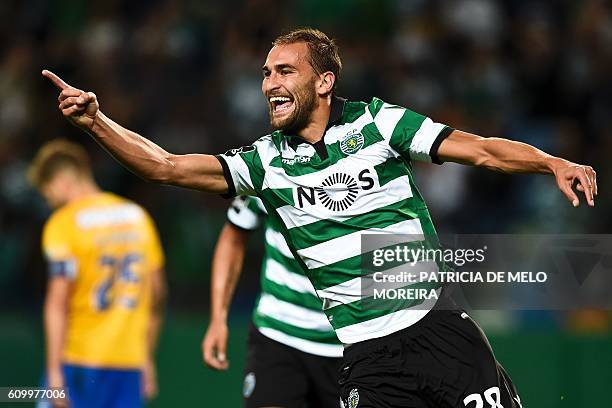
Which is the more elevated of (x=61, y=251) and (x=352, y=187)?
(x=61, y=251)

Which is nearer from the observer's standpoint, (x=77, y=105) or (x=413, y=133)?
(x=77, y=105)

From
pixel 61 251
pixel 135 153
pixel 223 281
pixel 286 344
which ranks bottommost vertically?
pixel 286 344

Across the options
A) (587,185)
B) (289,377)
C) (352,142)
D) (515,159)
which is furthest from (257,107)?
(587,185)

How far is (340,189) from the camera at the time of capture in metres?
4.64

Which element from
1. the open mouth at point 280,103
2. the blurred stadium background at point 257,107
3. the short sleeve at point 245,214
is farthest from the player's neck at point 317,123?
the blurred stadium background at point 257,107

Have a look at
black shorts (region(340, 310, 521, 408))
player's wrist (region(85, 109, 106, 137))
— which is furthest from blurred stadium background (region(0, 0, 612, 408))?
player's wrist (region(85, 109, 106, 137))

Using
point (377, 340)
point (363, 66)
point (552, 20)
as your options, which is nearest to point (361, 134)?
point (377, 340)

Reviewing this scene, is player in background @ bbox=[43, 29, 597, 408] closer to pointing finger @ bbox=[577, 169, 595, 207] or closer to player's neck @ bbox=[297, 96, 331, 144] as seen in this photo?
player's neck @ bbox=[297, 96, 331, 144]

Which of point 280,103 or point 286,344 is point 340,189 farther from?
point 286,344

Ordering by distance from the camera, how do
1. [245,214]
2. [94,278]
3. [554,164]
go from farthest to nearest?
1. [94,278]
2. [245,214]
3. [554,164]

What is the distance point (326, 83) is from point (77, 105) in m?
1.15

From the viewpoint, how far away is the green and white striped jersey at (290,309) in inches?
230

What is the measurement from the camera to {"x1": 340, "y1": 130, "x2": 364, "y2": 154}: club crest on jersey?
184 inches

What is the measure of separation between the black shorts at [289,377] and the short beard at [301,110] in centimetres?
151
